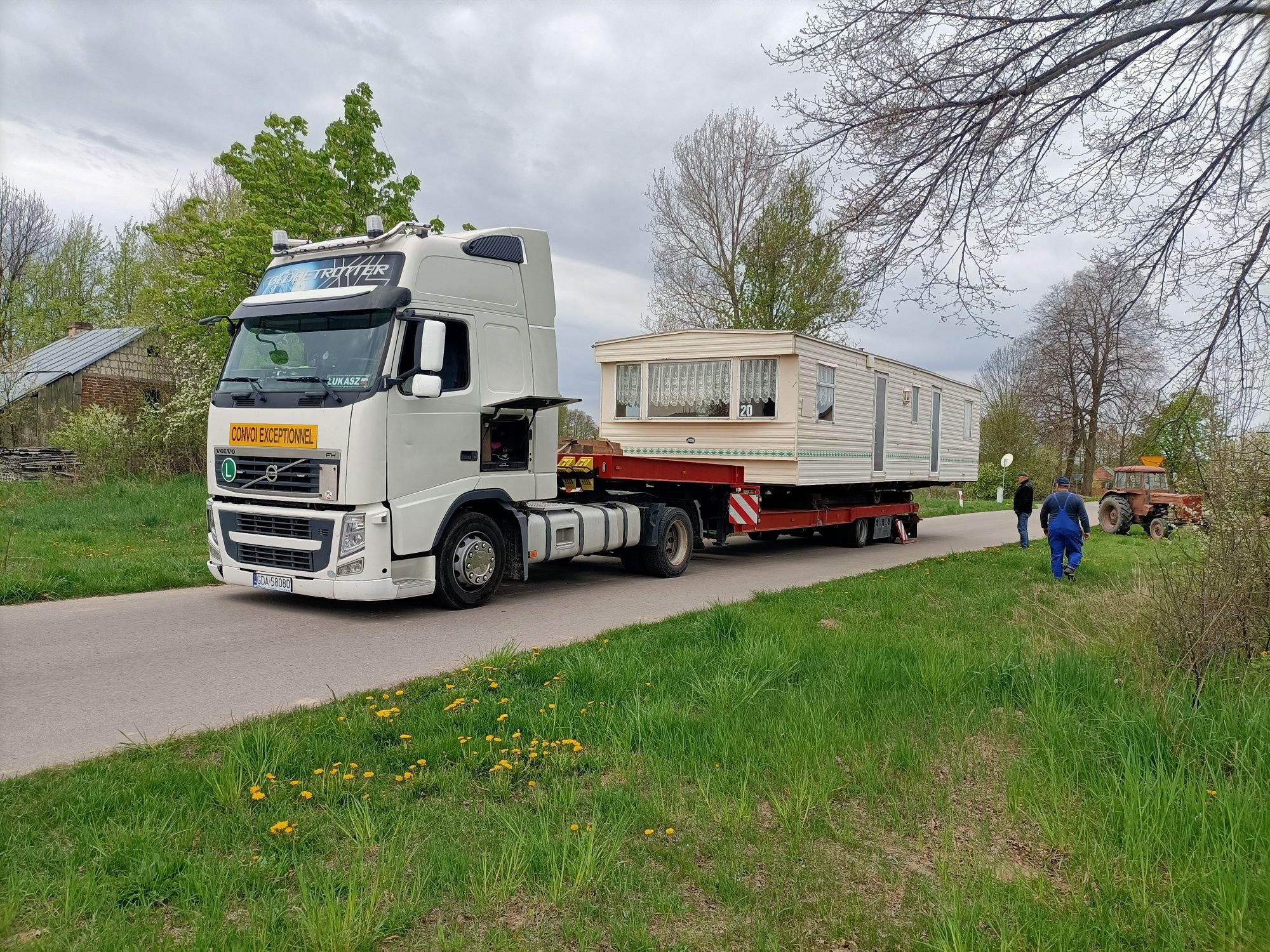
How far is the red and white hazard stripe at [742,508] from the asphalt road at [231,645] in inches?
64.3

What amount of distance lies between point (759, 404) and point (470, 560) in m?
6.38

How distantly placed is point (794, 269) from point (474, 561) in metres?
4.95

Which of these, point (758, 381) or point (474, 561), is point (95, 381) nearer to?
point (758, 381)

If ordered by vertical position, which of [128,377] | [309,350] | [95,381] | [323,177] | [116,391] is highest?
[323,177]

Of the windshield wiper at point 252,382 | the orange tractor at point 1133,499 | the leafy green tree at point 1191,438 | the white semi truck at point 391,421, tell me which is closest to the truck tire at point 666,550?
the white semi truck at point 391,421

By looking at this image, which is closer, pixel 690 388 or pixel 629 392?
pixel 690 388

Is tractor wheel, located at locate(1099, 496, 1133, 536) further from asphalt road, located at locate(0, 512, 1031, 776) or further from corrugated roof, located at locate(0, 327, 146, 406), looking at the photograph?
corrugated roof, located at locate(0, 327, 146, 406)

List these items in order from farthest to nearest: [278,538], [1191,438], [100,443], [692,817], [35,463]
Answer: [35,463], [100,443], [278,538], [1191,438], [692,817]

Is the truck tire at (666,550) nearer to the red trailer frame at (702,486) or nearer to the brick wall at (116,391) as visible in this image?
the red trailer frame at (702,486)

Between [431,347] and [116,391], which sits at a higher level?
[116,391]

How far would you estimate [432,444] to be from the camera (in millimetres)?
8102

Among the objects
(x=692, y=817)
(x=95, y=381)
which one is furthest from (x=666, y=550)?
(x=95, y=381)

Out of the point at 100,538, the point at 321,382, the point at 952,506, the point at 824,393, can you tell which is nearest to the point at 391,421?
the point at 321,382

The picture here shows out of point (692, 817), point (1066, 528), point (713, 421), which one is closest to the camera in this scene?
point (692, 817)
